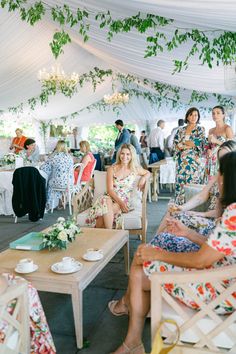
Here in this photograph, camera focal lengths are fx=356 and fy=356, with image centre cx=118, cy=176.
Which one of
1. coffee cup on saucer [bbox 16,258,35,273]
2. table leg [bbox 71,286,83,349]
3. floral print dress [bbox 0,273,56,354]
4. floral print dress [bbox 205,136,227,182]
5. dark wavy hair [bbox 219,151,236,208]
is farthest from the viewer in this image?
floral print dress [bbox 205,136,227,182]

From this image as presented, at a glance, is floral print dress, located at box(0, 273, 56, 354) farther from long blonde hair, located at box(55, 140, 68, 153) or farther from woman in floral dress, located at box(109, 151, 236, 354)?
long blonde hair, located at box(55, 140, 68, 153)

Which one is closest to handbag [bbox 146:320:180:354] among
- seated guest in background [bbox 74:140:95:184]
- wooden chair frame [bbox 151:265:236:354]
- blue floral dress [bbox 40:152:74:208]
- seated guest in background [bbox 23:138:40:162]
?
wooden chair frame [bbox 151:265:236:354]

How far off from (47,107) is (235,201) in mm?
10321

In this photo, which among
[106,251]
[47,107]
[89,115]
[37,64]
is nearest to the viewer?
[106,251]

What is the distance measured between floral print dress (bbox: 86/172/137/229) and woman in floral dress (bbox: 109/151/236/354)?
4.66ft

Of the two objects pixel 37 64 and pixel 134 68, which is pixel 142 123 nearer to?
pixel 37 64

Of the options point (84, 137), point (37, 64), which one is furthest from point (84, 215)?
point (84, 137)

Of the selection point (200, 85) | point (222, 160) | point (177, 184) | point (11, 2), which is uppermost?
point (11, 2)

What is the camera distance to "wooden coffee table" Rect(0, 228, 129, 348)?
6.84 feet

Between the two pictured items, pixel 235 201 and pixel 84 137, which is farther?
pixel 84 137

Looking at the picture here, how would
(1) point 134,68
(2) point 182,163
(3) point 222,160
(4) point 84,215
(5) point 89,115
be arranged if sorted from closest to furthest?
(3) point 222,160, (4) point 84,215, (2) point 182,163, (1) point 134,68, (5) point 89,115

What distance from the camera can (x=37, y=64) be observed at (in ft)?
24.1

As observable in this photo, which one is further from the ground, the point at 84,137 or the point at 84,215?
the point at 84,137

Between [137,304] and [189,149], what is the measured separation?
285 centimetres
